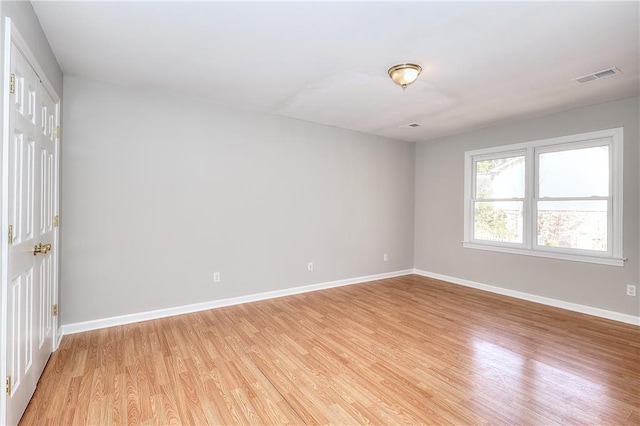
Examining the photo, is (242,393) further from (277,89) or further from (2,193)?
(277,89)

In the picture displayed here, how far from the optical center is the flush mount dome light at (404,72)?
8.82ft

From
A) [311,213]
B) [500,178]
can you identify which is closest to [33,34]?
[311,213]

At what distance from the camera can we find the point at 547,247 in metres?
4.15

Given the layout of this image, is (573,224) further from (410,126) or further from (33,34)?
(33,34)

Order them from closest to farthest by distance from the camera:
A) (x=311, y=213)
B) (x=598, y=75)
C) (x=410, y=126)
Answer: (x=598, y=75) < (x=311, y=213) < (x=410, y=126)

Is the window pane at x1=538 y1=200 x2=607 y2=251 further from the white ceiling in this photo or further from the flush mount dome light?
the flush mount dome light

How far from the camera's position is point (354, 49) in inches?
98.2

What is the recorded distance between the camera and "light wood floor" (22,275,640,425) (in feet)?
6.20

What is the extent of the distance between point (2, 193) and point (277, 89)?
8.01 feet

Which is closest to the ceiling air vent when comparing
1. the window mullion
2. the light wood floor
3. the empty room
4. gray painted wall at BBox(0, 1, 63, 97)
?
the empty room

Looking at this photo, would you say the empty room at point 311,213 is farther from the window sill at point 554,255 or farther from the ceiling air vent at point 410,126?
Answer: the ceiling air vent at point 410,126

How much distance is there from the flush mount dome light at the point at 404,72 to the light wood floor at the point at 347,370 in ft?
7.97

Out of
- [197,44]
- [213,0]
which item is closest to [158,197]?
[197,44]

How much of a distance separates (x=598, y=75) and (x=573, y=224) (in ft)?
6.24
